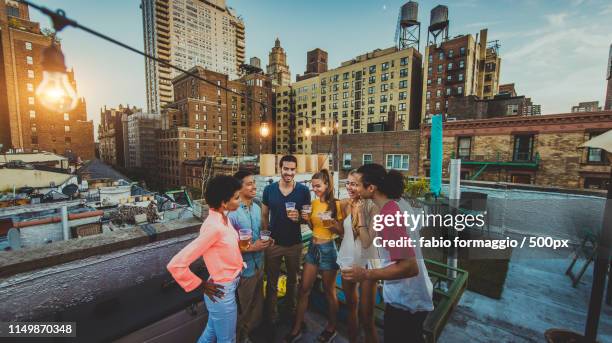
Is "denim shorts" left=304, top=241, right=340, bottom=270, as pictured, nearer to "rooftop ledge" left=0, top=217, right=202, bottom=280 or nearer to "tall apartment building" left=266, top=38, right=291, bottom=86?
"rooftop ledge" left=0, top=217, right=202, bottom=280

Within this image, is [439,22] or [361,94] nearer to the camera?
[439,22]

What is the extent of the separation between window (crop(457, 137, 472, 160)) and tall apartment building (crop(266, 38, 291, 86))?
295ft

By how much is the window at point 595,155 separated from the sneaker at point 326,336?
74.3ft

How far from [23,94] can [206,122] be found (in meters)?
34.2

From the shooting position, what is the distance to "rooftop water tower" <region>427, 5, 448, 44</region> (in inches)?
1879

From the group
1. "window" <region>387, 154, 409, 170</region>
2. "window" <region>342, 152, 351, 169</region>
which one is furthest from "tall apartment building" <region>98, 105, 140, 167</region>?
"window" <region>387, 154, 409, 170</region>

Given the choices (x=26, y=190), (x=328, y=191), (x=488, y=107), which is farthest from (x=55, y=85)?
(x=488, y=107)

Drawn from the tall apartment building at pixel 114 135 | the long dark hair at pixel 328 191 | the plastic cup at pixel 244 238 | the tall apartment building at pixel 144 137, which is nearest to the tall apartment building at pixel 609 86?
the long dark hair at pixel 328 191

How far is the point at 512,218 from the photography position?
36.4 feet

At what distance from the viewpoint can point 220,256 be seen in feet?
7.58

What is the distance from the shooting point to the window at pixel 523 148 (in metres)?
18.3

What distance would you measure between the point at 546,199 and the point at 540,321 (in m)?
8.41

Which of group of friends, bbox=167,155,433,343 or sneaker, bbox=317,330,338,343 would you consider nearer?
group of friends, bbox=167,155,433,343

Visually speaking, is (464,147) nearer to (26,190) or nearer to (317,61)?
(26,190)
